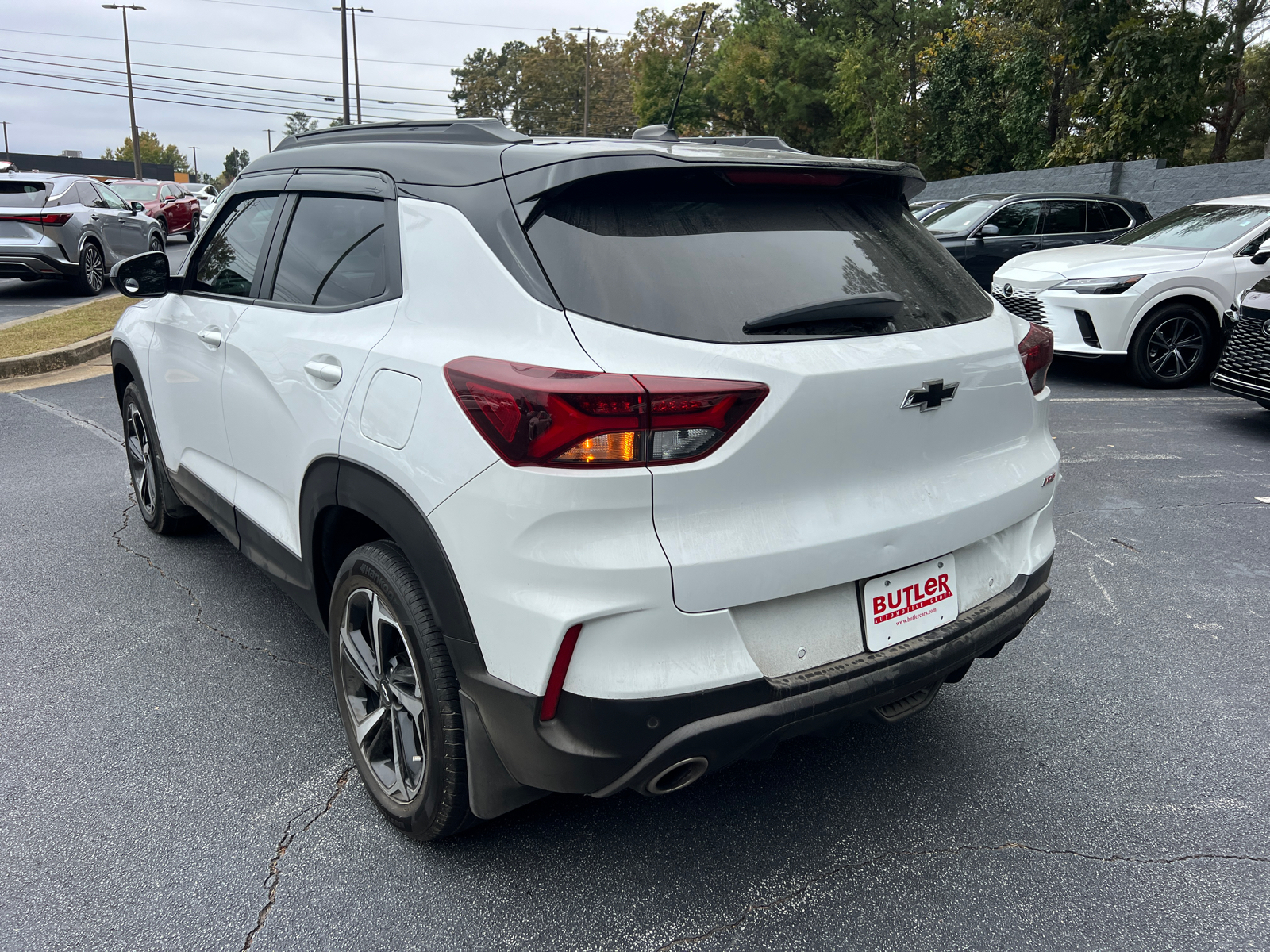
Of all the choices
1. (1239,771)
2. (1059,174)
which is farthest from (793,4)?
(1239,771)

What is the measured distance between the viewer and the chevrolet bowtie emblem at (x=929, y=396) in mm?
2186

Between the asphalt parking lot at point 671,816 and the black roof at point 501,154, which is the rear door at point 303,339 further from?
the asphalt parking lot at point 671,816

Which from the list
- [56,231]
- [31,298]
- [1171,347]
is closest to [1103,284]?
[1171,347]

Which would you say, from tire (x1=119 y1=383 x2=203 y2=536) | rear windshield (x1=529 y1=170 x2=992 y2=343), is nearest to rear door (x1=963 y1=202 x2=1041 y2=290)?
tire (x1=119 y1=383 x2=203 y2=536)

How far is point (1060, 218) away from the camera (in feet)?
40.2

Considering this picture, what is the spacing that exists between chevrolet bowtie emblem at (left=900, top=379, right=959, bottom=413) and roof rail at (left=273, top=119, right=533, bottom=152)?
3.80ft

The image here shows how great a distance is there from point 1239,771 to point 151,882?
3082mm

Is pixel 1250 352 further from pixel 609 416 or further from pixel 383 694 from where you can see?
pixel 383 694

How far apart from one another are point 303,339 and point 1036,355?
6.94 ft

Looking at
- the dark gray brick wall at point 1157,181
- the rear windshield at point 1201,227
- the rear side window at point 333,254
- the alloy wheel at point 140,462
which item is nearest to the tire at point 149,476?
the alloy wheel at point 140,462

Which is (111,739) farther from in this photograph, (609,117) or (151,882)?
(609,117)

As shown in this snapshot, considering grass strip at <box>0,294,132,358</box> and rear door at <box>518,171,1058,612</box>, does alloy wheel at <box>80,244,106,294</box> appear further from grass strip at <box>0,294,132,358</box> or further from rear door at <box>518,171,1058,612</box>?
rear door at <box>518,171,1058,612</box>

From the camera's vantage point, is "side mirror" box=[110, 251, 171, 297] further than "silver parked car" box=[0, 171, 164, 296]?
No

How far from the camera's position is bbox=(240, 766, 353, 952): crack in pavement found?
220 centimetres
